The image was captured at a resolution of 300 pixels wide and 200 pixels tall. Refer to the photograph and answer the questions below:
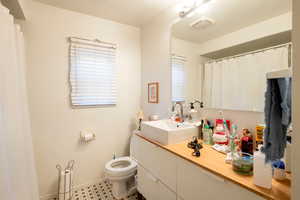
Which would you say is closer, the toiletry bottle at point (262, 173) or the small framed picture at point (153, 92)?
the toiletry bottle at point (262, 173)

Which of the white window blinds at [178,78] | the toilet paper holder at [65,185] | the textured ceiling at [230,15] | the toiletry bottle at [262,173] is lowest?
the toilet paper holder at [65,185]

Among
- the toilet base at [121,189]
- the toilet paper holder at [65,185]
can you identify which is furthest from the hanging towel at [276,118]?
the toilet paper holder at [65,185]

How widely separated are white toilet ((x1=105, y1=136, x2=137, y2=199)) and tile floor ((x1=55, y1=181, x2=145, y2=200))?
81 millimetres

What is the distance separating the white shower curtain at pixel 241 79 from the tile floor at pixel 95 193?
1.54 meters

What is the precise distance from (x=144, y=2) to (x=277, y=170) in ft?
6.31

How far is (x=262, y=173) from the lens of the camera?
0.74 m

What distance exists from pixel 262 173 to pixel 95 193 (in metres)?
1.87

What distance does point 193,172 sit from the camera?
102 centimetres

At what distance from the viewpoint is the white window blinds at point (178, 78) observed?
1753 millimetres

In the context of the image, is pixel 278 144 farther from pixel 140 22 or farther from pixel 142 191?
pixel 140 22

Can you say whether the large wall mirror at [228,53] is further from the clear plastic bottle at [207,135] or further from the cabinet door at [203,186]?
the cabinet door at [203,186]

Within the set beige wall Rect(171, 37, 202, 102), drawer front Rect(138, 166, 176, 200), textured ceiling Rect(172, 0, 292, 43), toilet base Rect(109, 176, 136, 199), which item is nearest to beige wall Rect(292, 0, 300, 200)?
textured ceiling Rect(172, 0, 292, 43)

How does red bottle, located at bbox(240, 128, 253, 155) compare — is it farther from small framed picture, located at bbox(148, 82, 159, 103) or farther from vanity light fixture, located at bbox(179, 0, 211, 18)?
vanity light fixture, located at bbox(179, 0, 211, 18)

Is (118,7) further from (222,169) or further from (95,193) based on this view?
(95,193)
